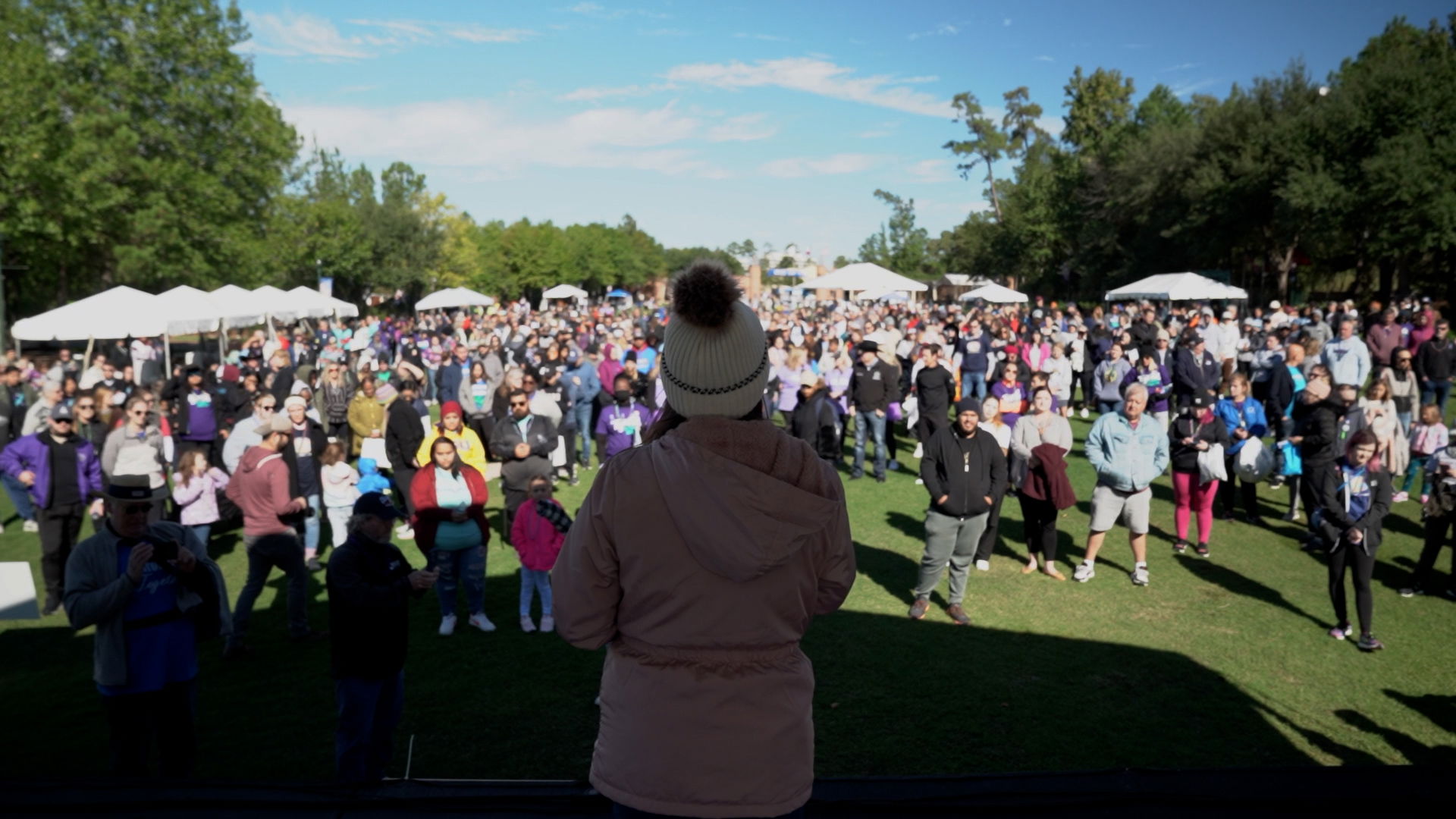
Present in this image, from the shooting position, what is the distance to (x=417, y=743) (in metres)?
5.38

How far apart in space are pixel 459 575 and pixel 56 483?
142 inches

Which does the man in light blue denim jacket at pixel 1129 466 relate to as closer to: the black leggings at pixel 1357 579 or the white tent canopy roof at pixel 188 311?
the black leggings at pixel 1357 579

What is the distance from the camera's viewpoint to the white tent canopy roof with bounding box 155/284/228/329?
18.5m

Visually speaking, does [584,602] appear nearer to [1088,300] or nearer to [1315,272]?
[1315,272]

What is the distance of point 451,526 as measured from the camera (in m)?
7.00

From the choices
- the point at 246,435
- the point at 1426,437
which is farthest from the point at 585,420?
the point at 1426,437

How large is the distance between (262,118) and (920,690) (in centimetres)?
3990

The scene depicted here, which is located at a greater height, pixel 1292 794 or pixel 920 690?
pixel 1292 794

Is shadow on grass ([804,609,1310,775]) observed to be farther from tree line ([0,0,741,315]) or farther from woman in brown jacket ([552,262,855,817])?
tree line ([0,0,741,315])

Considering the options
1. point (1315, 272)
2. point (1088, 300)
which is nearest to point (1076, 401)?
point (1315, 272)

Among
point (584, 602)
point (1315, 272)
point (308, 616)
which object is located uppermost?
point (1315, 272)

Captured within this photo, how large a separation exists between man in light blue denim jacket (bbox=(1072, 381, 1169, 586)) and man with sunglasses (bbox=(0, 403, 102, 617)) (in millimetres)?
8781

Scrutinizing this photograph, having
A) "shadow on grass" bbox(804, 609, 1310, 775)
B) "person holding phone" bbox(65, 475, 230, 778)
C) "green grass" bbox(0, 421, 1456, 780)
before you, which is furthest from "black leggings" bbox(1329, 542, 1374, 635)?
"person holding phone" bbox(65, 475, 230, 778)

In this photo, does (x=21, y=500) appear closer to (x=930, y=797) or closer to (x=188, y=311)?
(x=188, y=311)
